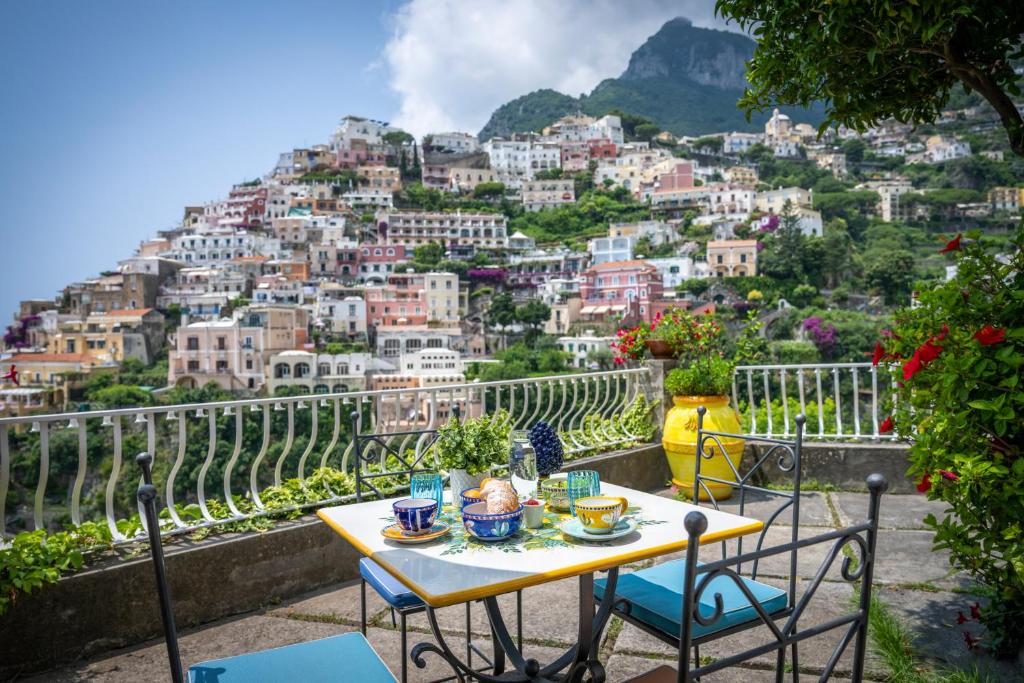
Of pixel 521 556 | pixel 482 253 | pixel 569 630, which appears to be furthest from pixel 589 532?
pixel 482 253

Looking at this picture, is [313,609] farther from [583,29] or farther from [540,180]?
[583,29]

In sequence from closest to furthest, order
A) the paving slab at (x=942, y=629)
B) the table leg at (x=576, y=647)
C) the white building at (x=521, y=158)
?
the table leg at (x=576, y=647) → the paving slab at (x=942, y=629) → the white building at (x=521, y=158)

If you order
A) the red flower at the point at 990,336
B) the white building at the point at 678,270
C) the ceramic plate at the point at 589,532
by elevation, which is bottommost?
the ceramic plate at the point at 589,532

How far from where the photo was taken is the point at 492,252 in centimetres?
7775

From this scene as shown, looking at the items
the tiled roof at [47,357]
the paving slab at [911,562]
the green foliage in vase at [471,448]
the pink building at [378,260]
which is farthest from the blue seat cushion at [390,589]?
the pink building at [378,260]

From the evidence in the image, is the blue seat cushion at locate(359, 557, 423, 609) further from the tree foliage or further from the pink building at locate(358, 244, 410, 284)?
the pink building at locate(358, 244, 410, 284)

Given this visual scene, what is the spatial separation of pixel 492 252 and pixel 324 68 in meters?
35.3

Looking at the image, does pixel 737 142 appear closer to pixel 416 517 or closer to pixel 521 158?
pixel 521 158

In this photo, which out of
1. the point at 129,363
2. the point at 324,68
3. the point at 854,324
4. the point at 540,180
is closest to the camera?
the point at 854,324

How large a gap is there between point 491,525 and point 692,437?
3.20 m

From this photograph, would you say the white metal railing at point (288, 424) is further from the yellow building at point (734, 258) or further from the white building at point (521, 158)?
the white building at point (521, 158)

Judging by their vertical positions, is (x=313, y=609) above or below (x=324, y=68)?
below

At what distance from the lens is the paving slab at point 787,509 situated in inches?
148

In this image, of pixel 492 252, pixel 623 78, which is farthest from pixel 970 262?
pixel 623 78
